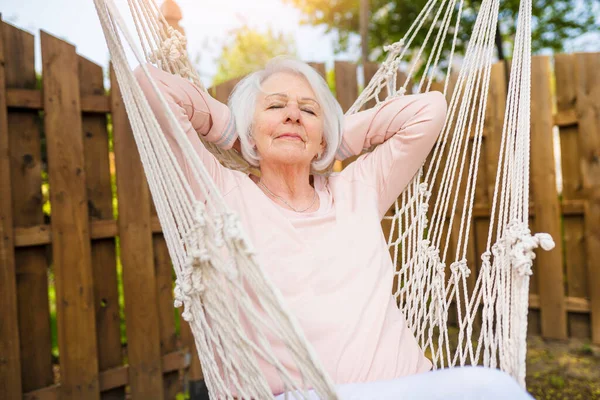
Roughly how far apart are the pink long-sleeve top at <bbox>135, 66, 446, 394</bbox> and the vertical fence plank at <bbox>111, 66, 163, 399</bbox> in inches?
28.8

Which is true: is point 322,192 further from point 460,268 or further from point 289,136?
point 460,268

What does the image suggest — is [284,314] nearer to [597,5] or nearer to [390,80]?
[390,80]

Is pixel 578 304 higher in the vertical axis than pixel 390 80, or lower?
lower

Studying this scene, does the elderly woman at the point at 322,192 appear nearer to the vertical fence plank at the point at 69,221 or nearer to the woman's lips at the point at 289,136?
the woman's lips at the point at 289,136

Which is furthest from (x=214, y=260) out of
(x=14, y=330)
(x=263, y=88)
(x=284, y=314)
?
(x=14, y=330)

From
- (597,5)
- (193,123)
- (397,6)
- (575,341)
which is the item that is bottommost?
(575,341)

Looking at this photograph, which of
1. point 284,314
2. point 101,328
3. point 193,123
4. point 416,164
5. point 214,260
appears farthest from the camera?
point 101,328

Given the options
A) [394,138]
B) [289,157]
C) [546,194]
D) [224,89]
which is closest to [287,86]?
[289,157]

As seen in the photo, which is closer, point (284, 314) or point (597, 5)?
point (284, 314)

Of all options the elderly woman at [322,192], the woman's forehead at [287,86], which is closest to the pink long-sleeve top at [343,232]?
the elderly woman at [322,192]

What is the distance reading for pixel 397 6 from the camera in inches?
228

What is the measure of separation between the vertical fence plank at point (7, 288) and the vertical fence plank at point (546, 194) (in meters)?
2.29

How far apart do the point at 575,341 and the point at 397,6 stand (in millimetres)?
4593

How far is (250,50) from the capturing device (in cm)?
1168
